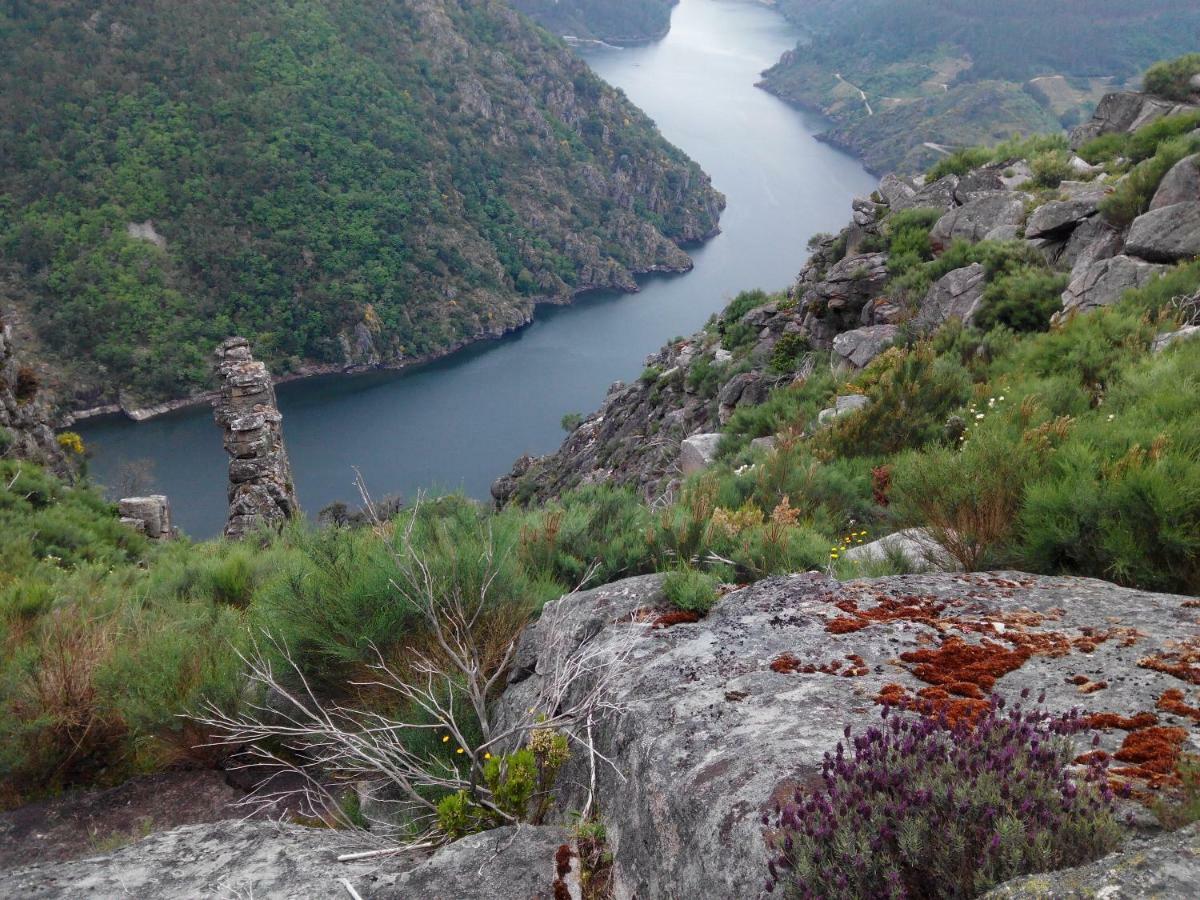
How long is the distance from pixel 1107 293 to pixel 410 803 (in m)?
8.69

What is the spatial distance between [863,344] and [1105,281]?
11.7 feet

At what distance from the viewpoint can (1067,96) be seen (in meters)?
116

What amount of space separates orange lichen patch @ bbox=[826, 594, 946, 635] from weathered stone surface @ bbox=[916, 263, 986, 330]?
26.8ft

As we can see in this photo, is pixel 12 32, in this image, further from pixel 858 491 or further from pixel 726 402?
pixel 858 491

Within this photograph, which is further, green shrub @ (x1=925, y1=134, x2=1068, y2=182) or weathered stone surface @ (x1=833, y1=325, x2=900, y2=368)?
green shrub @ (x1=925, y1=134, x2=1068, y2=182)

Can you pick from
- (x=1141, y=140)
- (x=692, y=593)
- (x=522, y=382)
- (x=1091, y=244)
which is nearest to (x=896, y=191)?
(x=1141, y=140)

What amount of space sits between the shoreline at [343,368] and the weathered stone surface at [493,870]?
5089 centimetres

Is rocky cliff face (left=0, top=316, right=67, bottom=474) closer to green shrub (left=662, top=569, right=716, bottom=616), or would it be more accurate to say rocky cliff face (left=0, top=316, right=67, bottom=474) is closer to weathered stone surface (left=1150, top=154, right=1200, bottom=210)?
green shrub (left=662, top=569, right=716, bottom=616)

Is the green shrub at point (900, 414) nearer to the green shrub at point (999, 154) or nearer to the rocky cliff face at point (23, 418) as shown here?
the green shrub at point (999, 154)

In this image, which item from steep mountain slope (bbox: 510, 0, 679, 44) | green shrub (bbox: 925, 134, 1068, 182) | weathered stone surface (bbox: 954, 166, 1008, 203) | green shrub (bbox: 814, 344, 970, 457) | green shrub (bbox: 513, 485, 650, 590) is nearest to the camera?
green shrub (bbox: 513, 485, 650, 590)

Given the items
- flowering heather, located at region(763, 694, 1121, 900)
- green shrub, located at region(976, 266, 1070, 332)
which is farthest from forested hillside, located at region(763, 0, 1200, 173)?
flowering heather, located at region(763, 694, 1121, 900)

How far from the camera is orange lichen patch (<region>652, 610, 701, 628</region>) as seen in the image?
3016mm

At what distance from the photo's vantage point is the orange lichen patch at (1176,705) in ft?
6.27

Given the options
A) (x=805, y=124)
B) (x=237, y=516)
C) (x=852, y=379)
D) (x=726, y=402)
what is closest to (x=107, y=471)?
(x=237, y=516)
